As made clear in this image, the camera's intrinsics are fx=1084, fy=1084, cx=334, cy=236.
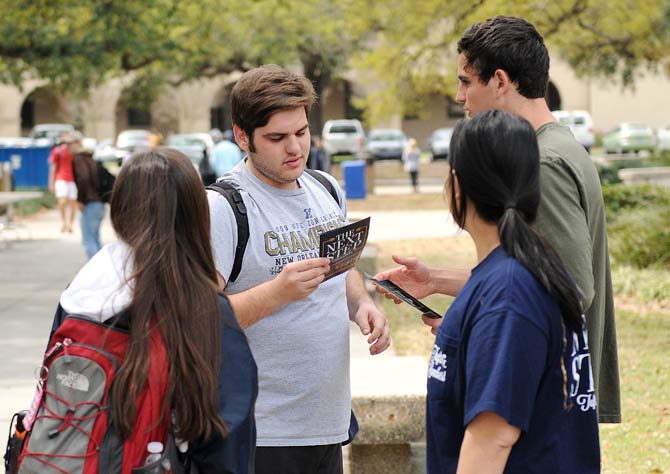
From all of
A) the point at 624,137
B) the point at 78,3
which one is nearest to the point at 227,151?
the point at 78,3

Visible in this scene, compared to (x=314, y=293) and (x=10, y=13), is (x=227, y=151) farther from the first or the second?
(x=314, y=293)

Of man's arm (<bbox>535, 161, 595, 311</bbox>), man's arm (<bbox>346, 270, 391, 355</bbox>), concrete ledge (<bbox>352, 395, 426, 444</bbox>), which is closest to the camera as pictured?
man's arm (<bbox>535, 161, 595, 311</bbox>)

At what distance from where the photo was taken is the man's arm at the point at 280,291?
307 centimetres

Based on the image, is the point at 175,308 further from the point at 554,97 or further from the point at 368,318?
the point at 554,97

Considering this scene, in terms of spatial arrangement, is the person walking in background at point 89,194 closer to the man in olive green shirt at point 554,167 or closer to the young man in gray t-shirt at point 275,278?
the young man in gray t-shirt at point 275,278

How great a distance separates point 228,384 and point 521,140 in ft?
2.85

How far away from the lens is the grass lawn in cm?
596

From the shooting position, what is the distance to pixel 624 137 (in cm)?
4441

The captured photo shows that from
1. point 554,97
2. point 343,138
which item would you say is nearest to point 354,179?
point 343,138

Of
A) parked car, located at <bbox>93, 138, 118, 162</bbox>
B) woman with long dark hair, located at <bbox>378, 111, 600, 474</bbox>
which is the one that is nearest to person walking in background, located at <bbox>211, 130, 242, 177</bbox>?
woman with long dark hair, located at <bbox>378, 111, 600, 474</bbox>

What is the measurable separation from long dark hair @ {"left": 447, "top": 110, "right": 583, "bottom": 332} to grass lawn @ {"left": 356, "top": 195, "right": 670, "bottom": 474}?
365 centimetres

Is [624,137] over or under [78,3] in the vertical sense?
under

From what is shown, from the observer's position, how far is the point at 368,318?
3.52 m

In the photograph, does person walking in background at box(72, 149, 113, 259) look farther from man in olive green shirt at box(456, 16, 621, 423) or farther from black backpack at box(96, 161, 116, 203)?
man in olive green shirt at box(456, 16, 621, 423)
